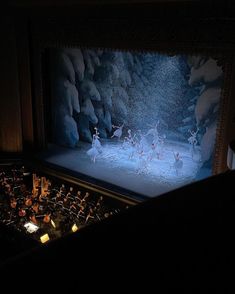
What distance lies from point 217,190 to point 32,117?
5.52 metres

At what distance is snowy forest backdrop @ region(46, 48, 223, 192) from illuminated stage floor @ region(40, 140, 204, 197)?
0.67 ft

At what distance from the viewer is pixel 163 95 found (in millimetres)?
5328

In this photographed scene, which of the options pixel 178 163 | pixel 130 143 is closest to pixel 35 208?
pixel 130 143

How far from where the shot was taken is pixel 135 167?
5492 mm

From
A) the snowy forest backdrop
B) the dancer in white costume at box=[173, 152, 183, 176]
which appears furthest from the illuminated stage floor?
the snowy forest backdrop

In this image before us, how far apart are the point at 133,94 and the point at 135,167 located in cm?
111

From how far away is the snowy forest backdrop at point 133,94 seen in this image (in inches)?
190

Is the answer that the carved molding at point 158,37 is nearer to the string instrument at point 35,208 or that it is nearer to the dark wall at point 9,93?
the dark wall at point 9,93

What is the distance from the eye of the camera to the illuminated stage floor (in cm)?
500

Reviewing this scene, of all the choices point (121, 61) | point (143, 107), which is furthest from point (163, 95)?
point (121, 61)

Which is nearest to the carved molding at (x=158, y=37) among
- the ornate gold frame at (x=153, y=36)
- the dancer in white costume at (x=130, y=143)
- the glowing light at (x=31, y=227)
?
the ornate gold frame at (x=153, y=36)

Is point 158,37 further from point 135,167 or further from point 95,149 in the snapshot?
point 95,149

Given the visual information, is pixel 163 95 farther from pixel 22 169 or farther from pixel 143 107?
pixel 22 169

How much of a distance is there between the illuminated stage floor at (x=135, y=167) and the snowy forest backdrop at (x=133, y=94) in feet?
0.67
